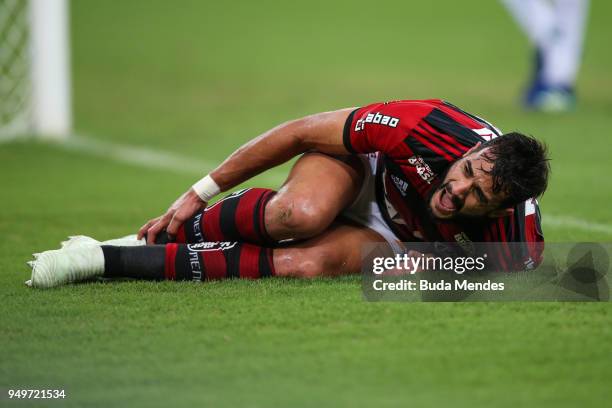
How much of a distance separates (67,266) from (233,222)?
685 mm

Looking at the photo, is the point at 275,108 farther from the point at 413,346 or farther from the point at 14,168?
the point at 413,346

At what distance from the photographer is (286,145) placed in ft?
13.3

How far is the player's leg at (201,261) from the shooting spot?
3.94 metres

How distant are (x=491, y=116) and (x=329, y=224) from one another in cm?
616

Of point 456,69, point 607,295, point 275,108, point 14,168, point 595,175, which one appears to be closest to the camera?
point 607,295

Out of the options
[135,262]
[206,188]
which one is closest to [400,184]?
[206,188]

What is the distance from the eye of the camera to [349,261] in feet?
13.5

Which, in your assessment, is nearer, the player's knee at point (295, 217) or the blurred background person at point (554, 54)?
the player's knee at point (295, 217)

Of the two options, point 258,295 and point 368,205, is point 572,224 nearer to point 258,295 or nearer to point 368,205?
point 368,205

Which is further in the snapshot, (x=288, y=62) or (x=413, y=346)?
(x=288, y=62)

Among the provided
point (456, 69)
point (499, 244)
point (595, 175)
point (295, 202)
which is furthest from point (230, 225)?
point (456, 69)

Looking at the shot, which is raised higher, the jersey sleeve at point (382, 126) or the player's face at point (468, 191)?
the jersey sleeve at point (382, 126)

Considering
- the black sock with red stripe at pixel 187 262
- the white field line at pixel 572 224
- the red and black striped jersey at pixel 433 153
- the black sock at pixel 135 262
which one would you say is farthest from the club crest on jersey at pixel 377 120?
the white field line at pixel 572 224

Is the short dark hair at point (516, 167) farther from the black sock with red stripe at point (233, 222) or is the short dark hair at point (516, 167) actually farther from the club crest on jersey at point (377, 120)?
the black sock with red stripe at point (233, 222)
